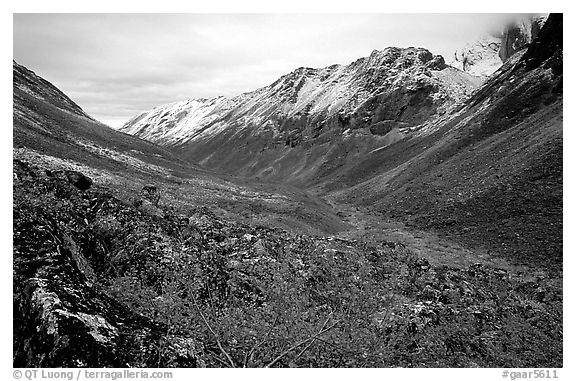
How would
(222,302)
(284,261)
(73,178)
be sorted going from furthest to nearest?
(73,178)
(284,261)
(222,302)

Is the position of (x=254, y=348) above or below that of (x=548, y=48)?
below

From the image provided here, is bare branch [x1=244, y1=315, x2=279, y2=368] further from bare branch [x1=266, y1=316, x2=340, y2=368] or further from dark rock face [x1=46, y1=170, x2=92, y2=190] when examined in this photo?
dark rock face [x1=46, y1=170, x2=92, y2=190]

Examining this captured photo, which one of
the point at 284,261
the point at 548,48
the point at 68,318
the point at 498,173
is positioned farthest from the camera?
the point at 548,48

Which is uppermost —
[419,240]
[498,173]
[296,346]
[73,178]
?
[498,173]

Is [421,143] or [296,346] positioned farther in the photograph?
[421,143]

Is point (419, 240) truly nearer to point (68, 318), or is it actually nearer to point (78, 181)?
point (78, 181)

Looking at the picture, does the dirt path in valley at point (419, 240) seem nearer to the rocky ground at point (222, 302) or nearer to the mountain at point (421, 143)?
the mountain at point (421, 143)

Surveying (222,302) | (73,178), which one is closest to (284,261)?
(222,302)

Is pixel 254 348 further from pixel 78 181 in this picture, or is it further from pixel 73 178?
pixel 73 178

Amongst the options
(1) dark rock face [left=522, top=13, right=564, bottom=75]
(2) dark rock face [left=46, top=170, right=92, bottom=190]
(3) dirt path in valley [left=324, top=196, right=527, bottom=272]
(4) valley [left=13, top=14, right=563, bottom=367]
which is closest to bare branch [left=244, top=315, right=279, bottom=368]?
(4) valley [left=13, top=14, right=563, bottom=367]
